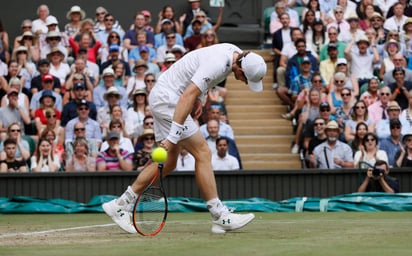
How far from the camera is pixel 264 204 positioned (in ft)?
50.6

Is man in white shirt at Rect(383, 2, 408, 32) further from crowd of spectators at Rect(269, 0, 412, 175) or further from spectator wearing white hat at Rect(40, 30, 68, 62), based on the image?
spectator wearing white hat at Rect(40, 30, 68, 62)

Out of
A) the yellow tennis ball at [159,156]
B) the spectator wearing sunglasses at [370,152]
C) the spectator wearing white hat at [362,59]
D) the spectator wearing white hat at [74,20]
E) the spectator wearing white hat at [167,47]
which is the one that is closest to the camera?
the yellow tennis ball at [159,156]

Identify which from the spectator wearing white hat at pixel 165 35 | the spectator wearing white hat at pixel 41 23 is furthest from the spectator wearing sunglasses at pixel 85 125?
the spectator wearing white hat at pixel 41 23

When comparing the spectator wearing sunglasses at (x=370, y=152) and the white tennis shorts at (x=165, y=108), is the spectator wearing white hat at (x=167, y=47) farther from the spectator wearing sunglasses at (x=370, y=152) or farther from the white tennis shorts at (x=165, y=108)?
the white tennis shorts at (x=165, y=108)

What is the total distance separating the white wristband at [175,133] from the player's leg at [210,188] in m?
0.41

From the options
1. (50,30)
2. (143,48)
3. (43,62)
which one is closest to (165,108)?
(43,62)

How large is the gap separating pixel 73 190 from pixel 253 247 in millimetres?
8653

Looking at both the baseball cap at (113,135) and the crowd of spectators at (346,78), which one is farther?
the crowd of spectators at (346,78)

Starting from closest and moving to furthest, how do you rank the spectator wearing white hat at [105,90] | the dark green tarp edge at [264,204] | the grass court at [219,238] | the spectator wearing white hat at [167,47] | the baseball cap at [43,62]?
1. the grass court at [219,238]
2. the dark green tarp edge at [264,204]
3. the spectator wearing white hat at [105,90]
4. the baseball cap at [43,62]
5. the spectator wearing white hat at [167,47]

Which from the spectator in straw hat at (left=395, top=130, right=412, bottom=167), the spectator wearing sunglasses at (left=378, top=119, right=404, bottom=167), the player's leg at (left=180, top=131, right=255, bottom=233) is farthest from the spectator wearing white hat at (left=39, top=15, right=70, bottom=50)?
the player's leg at (left=180, top=131, right=255, bottom=233)

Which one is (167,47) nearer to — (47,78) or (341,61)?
(47,78)

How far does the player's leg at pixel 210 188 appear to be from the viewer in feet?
33.2

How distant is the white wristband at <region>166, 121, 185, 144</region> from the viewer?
978 centimetres

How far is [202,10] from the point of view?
22.9 meters
